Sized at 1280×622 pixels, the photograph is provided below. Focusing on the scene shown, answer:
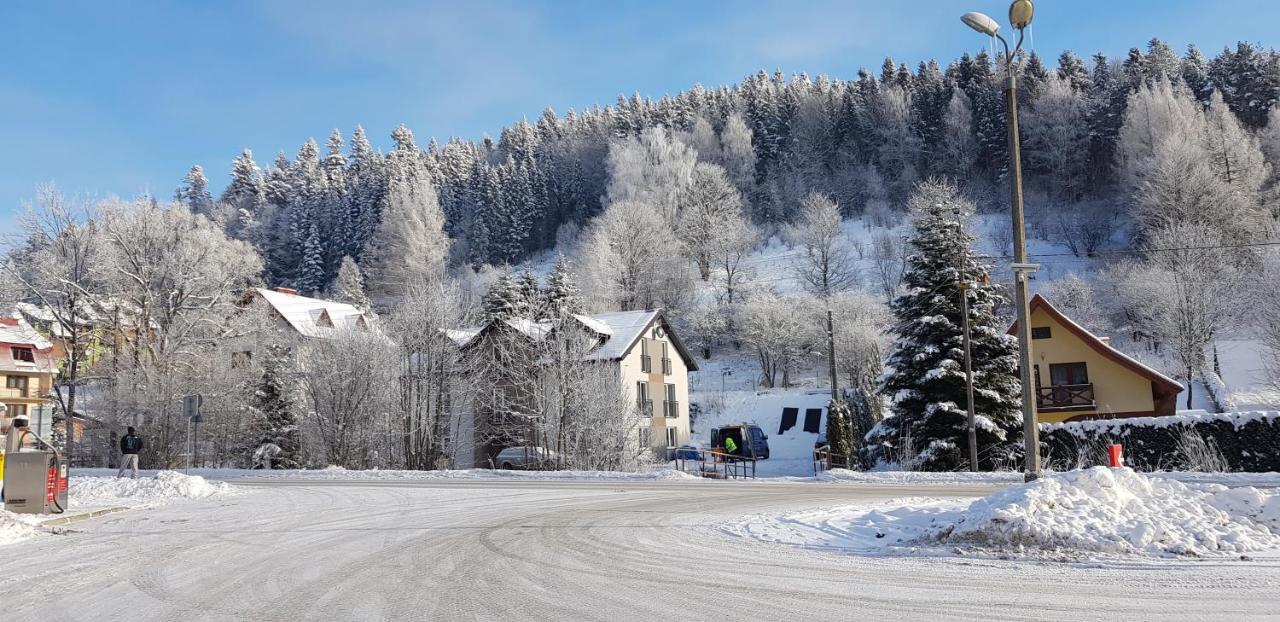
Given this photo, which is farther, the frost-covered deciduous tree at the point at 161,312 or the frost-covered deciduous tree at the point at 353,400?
the frost-covered deciduous tree at the point at 161,312

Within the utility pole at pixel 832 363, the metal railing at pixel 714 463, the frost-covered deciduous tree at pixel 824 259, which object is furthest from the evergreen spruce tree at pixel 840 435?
the frost-covered deciduous tree at pixel 824 259

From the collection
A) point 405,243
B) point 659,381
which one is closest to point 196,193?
point 405,243

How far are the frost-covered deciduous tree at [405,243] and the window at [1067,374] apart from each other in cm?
6059

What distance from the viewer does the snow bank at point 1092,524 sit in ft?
27.0

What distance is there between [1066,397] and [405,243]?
70.7 m

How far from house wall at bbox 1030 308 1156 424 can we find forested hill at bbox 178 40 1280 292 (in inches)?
1492

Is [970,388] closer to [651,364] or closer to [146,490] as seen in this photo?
[146,490]

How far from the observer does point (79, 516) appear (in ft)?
49.2

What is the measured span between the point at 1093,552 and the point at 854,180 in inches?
3837

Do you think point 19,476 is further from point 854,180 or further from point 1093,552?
point 854,180

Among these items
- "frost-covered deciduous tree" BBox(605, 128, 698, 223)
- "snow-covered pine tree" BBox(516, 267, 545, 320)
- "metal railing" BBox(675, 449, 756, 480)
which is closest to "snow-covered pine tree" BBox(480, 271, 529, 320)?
"snow-covered pine tree" BBox(516, 267, 545, 320)

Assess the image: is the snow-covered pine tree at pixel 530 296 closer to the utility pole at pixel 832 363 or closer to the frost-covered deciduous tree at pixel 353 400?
the frost-covered deciduous tree at pixel 353 400

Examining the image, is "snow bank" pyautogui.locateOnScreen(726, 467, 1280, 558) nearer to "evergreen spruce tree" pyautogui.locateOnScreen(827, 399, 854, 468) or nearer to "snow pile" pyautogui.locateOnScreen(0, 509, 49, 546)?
"snow pile" pyautogui.locateOnScreen(0, 509, 49, 546)

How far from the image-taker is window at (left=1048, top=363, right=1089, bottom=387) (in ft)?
124
